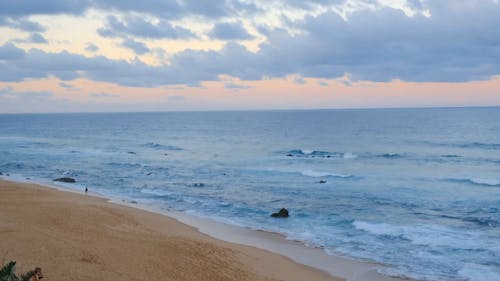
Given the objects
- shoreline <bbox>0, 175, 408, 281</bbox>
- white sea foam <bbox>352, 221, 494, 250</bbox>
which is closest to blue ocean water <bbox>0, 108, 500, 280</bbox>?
white sea foam <bbox>352, 221, 494, 250</bbox>

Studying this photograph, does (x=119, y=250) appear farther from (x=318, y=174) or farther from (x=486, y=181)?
(x=486, y=181)

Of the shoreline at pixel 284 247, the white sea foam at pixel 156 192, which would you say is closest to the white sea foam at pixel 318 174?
the white sea foam at pixel 156 192

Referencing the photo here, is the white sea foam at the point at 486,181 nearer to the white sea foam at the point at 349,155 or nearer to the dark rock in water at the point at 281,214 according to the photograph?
the dark rock in water at the point at 281,214

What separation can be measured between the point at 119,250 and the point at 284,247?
8.01m

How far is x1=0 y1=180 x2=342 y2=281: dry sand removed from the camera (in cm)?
1451

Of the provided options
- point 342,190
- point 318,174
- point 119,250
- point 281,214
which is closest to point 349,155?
point 318,174

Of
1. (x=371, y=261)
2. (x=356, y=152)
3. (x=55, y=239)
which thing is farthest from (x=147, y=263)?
(x=356, y=152)

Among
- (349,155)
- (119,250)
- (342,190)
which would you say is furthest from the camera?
(349,155)

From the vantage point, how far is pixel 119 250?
1711 centimetres

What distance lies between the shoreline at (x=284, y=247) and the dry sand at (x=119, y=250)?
22.4 inches

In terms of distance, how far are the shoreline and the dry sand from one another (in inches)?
22.4

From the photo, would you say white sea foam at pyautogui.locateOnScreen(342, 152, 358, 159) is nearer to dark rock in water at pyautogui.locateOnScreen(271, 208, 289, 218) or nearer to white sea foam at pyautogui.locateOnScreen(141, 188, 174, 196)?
white sea foam at pyautogui.locateOnScreen(141, 188, 174, 196)

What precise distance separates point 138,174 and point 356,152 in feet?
103

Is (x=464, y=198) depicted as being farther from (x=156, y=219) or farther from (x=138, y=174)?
(x=138, y=174)
